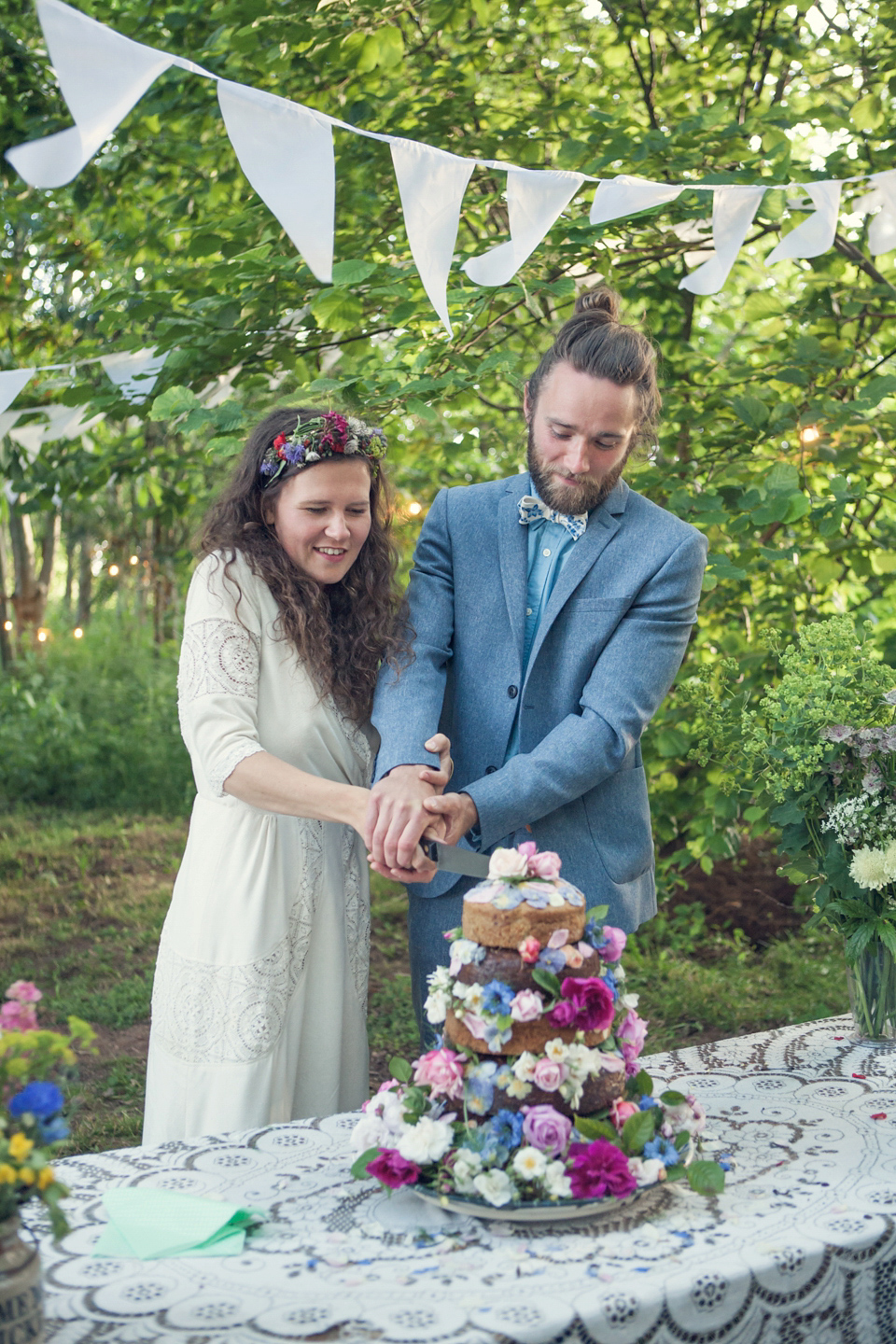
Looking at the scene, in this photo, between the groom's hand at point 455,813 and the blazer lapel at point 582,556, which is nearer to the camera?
the groom's hand at point 455,813

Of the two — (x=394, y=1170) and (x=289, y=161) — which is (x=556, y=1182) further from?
(x=289, y=161)

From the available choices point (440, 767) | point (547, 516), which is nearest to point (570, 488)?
point (547, 516)

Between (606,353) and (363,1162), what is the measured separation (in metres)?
1.42

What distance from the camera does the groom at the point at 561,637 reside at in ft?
6.74

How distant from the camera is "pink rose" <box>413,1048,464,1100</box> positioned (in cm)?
142

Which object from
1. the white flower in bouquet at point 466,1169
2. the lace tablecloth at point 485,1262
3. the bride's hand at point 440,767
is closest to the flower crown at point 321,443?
the bride's hand at point 440,767

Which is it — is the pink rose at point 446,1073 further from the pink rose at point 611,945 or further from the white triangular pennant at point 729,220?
the white triangular pennant at point 729,220

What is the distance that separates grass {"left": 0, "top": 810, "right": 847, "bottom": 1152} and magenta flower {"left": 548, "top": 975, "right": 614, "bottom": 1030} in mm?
2624

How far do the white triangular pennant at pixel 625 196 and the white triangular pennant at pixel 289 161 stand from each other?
814 millimetres

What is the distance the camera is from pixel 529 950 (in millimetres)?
1395

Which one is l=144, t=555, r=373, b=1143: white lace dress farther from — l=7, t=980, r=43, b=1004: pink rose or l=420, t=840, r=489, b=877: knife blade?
l=7, t=980, r=43, b=1004: pink rose

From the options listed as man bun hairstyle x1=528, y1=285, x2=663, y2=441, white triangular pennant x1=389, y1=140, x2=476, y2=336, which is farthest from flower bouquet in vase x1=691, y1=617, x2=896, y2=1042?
white triangular pennant x1=389, y1=140, x2=476, y2=336

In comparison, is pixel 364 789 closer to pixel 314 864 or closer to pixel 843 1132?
pixel 314 864

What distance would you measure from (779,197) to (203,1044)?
249cm
